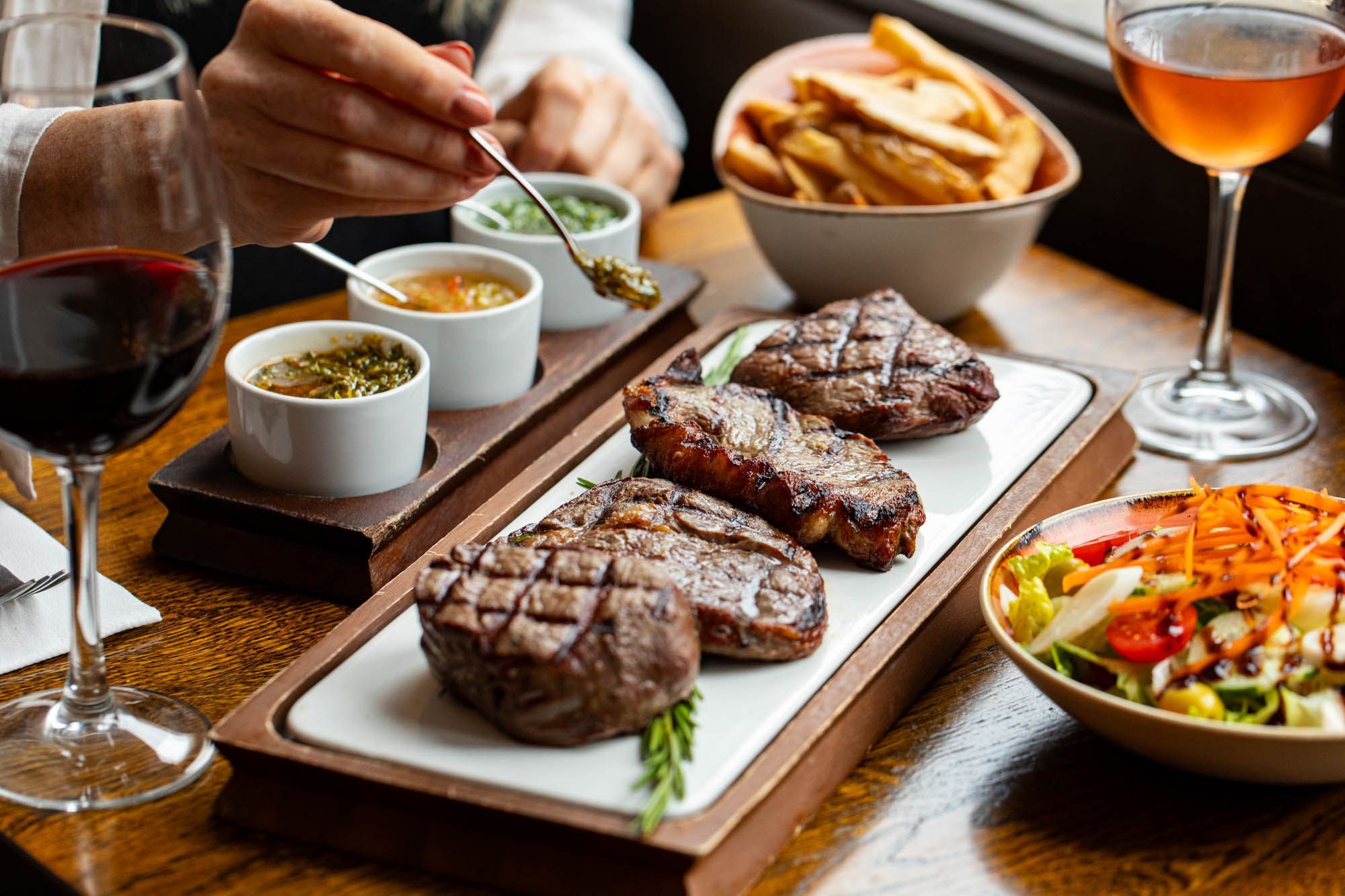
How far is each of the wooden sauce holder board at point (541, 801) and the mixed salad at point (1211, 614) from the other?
0.61 feet

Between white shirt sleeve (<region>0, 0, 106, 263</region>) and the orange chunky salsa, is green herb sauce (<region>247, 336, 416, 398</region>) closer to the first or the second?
the orange chunky salsa

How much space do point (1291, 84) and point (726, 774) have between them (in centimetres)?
153

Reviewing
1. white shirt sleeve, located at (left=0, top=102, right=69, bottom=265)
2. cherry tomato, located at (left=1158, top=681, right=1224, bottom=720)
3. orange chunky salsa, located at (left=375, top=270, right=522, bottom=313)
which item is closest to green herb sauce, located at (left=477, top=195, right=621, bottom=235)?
orange chunky salsa, located at (left=375, top=270, right=522, bottom=313)

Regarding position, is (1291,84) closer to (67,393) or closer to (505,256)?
(505,256)

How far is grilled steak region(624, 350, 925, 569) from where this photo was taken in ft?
5.82

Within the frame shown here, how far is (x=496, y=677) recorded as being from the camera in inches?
55.2

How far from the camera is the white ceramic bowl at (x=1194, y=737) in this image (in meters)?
1.36

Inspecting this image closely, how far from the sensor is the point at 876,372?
217 cm

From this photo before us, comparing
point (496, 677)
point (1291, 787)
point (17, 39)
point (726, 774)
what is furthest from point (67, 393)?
point (1291, 787)

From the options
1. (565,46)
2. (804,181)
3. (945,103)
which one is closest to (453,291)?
(804,181)

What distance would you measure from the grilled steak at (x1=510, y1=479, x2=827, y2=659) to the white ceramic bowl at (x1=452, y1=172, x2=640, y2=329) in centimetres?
85

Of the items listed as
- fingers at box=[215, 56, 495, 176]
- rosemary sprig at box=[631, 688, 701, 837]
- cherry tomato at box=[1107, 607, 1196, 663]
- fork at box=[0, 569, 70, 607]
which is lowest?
fork at box=[0, 569, 70, 607]

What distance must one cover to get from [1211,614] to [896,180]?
136cm

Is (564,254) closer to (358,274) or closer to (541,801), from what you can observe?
(358,274)
